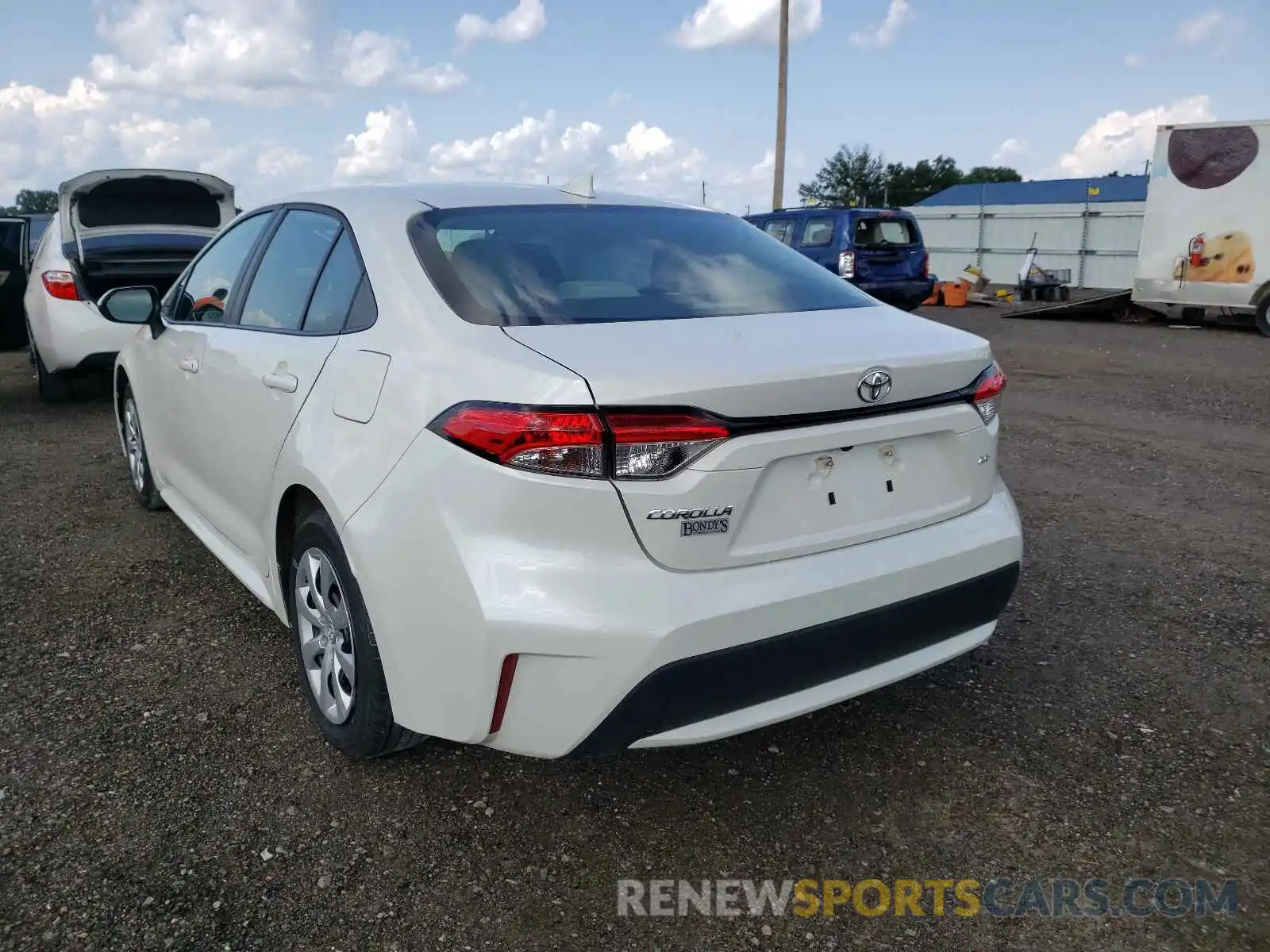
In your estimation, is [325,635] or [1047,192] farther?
[1047,192]

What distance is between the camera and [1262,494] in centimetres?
541

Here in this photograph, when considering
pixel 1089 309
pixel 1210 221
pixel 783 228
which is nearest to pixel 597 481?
pixel 1210 221

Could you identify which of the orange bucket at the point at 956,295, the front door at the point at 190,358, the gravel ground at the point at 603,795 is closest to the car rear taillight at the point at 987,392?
the gravel ground at the point at 603,795

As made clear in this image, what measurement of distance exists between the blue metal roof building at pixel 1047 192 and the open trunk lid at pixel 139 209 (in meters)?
25.0

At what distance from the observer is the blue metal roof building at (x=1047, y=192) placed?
3117 centimetres

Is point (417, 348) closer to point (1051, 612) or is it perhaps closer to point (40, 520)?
point (1051, 612)

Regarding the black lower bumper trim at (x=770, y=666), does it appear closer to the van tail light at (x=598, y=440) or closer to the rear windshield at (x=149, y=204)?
the van tail light at (x=598, y=440)

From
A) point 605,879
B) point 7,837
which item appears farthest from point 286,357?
point 605,879

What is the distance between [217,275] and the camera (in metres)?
3.82

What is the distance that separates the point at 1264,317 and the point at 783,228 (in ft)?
23.5

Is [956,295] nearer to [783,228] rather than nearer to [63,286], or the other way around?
[783,228]

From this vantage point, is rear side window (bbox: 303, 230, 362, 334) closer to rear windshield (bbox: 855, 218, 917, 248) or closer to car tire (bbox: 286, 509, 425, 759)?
car tire (bbox: 286, 509, 425, 759)

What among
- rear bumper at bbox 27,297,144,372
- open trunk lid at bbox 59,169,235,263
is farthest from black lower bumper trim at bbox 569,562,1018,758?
open trunk lid at bbox 59,169,235,263

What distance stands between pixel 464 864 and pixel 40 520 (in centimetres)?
375
